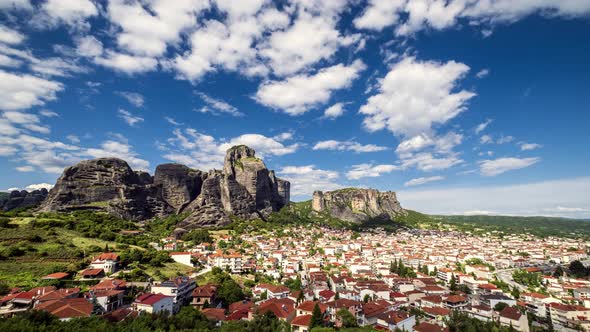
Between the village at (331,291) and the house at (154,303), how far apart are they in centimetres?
11

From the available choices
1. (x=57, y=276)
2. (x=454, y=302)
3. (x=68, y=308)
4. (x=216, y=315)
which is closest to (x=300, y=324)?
(x=216, y=315)

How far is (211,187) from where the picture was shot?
12700 centimetres

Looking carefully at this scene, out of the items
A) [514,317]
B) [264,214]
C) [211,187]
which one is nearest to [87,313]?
[514,317]

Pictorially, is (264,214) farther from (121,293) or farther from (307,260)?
(121,293)

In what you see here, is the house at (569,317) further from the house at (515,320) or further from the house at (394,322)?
the house at (394,322)

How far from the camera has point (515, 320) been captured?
43.2 meters

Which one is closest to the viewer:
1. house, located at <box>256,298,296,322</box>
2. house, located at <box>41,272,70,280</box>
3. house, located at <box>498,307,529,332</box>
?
house, located at <box>256,298,296,322</box>

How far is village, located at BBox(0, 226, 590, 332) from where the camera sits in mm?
35438

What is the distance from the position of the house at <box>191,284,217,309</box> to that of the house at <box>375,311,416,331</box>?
2202 cm

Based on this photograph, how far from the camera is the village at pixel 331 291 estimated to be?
116 ft

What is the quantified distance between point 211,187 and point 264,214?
26.8 metres

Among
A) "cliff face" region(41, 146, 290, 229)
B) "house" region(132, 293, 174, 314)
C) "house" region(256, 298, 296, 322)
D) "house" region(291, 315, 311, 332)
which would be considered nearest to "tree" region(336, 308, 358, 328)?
"house" region(291, 315, 311, 332)

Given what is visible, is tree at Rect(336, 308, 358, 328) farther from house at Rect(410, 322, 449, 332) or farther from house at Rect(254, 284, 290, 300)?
house at Rect(254, 284, 290, 300)

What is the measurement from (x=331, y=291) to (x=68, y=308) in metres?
34.8
